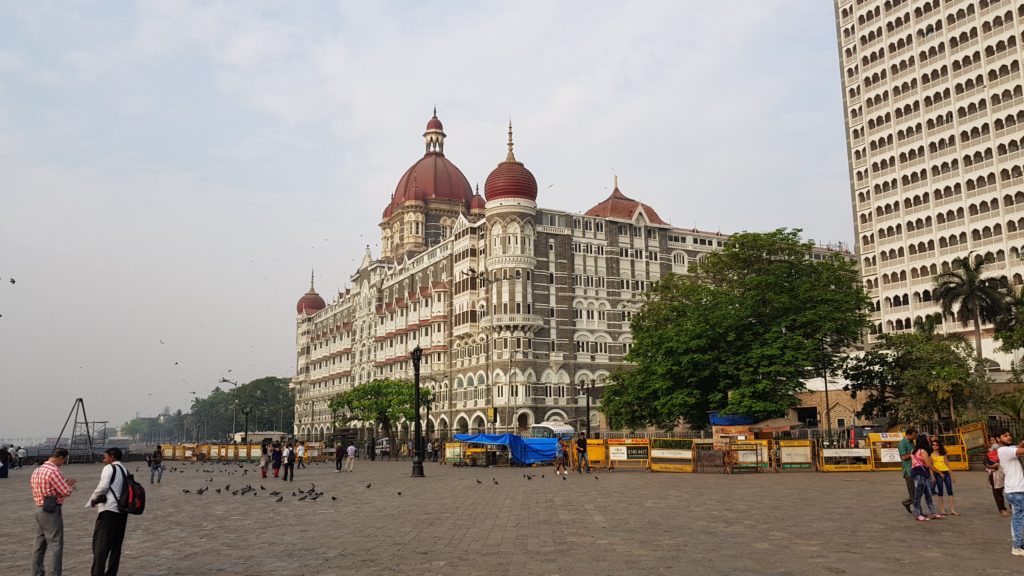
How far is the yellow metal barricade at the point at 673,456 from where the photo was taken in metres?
32.0

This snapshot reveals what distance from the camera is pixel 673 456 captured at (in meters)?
32.5

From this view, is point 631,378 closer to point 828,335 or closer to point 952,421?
point 828,335

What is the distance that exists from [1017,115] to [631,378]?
44.3m

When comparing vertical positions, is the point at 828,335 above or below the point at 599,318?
below

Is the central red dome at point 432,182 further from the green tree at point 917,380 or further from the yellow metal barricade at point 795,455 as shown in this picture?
the yellow metal barricade at point 795,455

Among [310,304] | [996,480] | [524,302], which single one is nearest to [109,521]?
[996,480]

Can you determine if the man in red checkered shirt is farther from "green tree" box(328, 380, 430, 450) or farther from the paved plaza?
"green tree" box(328, 380, 430, 450)

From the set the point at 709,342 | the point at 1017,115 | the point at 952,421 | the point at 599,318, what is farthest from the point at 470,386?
the point at 1017,115

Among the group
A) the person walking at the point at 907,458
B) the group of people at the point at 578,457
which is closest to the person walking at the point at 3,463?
the group of people at the point at 578,457

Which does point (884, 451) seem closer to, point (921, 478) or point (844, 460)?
point (844, 460)

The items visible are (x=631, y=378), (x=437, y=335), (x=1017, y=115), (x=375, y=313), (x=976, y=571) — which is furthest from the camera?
(x=375, y=313)

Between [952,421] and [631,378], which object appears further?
[631,378]

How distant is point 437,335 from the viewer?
7950 cm

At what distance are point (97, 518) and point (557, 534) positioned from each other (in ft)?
22.9
